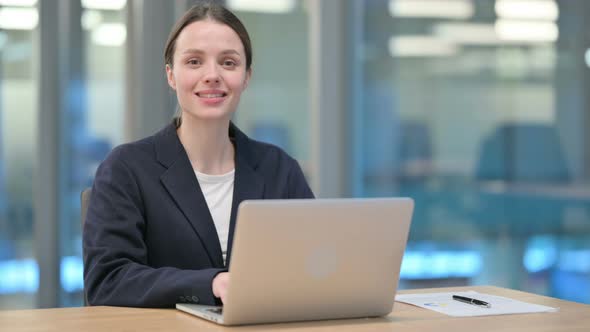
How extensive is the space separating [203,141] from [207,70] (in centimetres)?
21

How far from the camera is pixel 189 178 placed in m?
2.43

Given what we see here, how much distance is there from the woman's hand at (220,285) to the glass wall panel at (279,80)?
2.48m

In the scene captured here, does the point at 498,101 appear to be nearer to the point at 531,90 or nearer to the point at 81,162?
the point at 531,90

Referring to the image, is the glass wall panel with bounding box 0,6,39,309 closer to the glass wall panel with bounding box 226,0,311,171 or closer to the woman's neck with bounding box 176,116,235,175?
the glass wall panel with bounding box 226,0,311,171

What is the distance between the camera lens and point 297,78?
4438 millimetres

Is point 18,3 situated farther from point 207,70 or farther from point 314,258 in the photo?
point 314,258

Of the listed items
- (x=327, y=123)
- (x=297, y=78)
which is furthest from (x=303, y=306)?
(x=297, y=78)

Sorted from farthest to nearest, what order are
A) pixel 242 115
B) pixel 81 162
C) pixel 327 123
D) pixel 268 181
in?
pixel 81 162 < pixel 242 115 < pixel 327 123 < pixel 268 181

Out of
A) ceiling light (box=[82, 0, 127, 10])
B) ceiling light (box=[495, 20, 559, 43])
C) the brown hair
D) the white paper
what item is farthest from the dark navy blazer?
ceiling light (box=[82, 0, 127, 10])

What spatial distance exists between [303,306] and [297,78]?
2704 mm

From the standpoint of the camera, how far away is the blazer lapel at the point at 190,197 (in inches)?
94.6

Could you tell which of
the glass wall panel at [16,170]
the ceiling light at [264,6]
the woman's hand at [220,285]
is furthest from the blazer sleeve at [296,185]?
the glass wall panel at [16,170]

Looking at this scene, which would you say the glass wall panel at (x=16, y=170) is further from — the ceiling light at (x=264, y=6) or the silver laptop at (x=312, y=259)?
the silver laptop at (x=312, y=259)

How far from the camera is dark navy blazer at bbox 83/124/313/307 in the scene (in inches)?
83.0
